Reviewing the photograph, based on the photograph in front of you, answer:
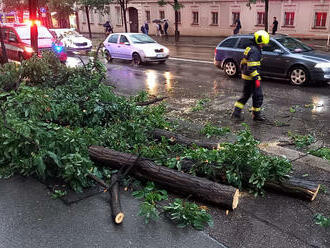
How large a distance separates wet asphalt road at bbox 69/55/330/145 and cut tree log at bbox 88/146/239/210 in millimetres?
2764

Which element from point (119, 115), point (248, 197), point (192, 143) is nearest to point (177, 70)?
point (119, 115)

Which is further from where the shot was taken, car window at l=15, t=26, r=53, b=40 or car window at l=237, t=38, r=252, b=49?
car window at l=15, t=26, r=53, b=40

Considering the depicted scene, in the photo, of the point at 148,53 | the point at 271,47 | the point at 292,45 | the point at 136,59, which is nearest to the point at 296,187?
the point at 271,47

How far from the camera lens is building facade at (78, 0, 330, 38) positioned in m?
24.8

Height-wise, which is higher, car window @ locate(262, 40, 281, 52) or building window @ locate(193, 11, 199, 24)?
building window @ locate(193, 11, 199, 24)

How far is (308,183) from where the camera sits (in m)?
4.41

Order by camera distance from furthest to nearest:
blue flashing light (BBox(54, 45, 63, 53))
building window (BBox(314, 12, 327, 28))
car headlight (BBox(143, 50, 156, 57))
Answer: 1. building window (BBox(314, 12, 327, 28))
2. blue flashing light (BBox(54, 45, 63, 53))
3. car headlight (BBox(143, 50, 156, 57))

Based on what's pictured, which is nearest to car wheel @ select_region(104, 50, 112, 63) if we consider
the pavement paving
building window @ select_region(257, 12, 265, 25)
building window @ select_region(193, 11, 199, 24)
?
the pavement paving

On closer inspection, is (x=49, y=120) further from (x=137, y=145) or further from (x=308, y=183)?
(x=308, y=183)

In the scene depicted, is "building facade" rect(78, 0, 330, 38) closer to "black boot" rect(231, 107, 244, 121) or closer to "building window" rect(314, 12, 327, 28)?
"building window" rect(314, 12, 327, 28)

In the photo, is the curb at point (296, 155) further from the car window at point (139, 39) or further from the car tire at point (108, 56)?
the car tire at point (108, 56)

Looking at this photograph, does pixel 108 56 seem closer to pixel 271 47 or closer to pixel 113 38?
pixel 113 38

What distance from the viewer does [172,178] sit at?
4.55 metres

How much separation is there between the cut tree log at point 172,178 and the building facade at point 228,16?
72.9ft
